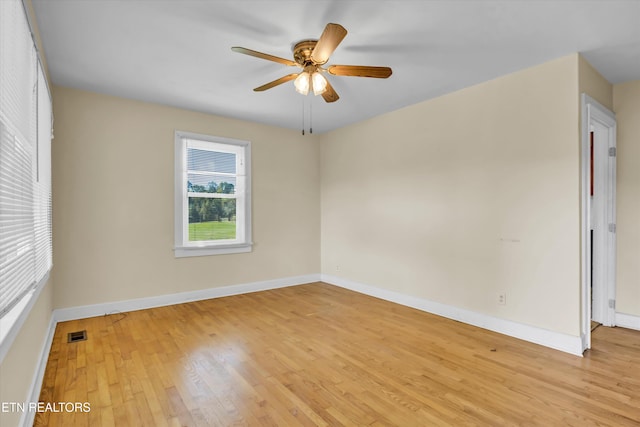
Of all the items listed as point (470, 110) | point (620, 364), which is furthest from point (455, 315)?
point (470, 110)

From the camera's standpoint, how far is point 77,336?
3.23m

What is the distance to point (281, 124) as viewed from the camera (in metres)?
5.23

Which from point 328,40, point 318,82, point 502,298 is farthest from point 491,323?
point 328,40

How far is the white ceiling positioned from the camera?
226cm

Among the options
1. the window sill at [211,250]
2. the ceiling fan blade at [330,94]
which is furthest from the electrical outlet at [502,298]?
the window sill at [211,250]

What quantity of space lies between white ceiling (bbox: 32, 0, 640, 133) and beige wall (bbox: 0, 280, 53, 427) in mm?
2128

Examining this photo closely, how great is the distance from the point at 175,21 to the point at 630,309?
4.99 meters

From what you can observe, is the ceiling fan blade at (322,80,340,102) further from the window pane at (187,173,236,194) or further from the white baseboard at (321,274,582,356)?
the white baseboard at (321,274,582,356)

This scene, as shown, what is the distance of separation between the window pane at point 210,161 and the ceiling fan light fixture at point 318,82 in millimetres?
2536

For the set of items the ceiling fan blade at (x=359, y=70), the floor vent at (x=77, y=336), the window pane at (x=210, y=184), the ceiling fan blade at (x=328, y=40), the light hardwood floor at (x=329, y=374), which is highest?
the ceiling fan blade at (x=328, y=40)

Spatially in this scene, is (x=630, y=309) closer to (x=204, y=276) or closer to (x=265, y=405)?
(x=265, y=405)

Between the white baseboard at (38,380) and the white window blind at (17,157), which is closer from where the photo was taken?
the white window blind at (17,157)

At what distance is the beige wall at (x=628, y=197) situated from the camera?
3.36 meters

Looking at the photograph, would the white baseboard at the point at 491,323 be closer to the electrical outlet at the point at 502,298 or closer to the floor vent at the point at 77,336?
the electrical outlet at the point at 502,298
